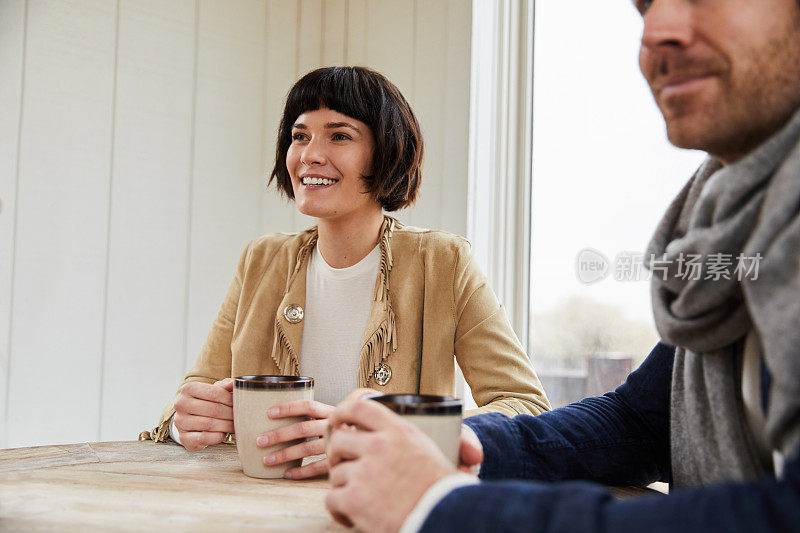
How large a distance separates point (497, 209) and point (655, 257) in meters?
1.56

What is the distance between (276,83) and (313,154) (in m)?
1.10

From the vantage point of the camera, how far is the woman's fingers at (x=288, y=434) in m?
0.91

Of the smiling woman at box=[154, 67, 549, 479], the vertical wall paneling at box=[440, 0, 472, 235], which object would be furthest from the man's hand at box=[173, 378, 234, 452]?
the vertical wall paneling at box=[440, 0, 472, 235]

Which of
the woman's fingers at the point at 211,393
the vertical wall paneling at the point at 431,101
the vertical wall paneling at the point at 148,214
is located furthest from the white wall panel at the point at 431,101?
the woman's fingers at the point at 211,393

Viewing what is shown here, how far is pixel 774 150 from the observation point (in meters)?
0.62

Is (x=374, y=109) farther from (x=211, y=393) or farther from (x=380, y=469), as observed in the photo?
(x=380, y=469)

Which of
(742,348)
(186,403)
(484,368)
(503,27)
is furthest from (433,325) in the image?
(503,27)

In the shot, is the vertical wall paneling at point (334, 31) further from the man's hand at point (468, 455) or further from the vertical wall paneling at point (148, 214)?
the man's hand at point (468, 455)

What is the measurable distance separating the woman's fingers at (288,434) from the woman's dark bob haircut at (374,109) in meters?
0.95

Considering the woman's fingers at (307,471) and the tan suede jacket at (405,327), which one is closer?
the woman's fingers at (307,471)

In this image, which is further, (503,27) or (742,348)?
(503,27)

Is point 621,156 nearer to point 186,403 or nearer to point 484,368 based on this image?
point 484,368

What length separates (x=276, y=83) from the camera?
8.82ft

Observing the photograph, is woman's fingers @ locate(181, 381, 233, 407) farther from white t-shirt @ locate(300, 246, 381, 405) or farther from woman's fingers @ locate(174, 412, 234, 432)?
white t-shirt @ locate(300, 246, 381, 405)
